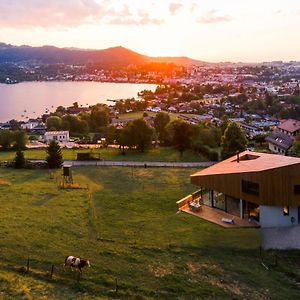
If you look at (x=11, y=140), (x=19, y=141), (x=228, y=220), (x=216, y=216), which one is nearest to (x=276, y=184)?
(x=228, y=220)

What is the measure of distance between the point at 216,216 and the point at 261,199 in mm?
2387

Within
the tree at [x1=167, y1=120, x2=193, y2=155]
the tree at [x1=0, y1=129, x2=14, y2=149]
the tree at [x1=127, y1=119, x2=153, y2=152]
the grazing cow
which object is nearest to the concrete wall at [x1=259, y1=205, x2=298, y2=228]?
the grazing cow

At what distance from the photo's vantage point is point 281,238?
2041cm

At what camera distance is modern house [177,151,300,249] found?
2164cm

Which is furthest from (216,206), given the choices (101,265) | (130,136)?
(130,136)

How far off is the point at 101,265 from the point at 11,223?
597cm

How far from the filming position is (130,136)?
42.6m

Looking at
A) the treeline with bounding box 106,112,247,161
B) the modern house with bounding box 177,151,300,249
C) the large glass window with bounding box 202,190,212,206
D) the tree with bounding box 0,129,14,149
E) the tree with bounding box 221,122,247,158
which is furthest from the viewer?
the tree with bounding box 0,129,14,149

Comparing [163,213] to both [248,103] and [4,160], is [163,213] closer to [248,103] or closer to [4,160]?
[4,160]

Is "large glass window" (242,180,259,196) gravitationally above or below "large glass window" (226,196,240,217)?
above

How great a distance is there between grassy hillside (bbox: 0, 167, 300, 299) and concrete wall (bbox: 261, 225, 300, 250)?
51 centimetres

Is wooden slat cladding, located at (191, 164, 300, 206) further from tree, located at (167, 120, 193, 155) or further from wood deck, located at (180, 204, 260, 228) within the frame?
tree, located at (167, 120, 193, 155)

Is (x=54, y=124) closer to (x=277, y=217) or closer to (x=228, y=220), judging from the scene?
(x=228, y=220)

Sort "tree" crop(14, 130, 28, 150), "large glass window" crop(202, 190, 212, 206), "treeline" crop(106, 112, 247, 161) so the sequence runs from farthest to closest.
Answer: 1. "tree" crop(14, 130, 28, 150)
2. "treeline" crop(106, 112, 247, 161)
3. "large glass window" crop(202, 190, 212, 206)
